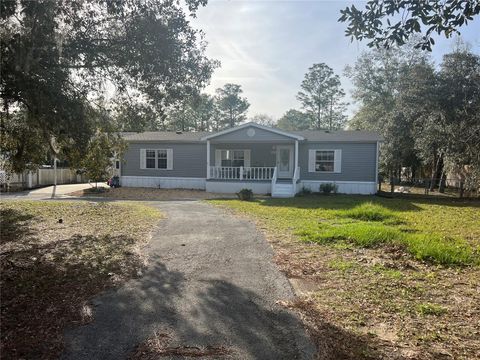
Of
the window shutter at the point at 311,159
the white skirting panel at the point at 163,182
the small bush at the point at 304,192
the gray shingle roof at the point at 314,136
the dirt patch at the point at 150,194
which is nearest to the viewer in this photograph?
the dirt patch at the point at 150,194

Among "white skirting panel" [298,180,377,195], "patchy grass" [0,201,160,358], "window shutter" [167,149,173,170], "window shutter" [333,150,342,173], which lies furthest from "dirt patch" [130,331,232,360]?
"window shutter" [167,149,173,170]

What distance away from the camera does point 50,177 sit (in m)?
23.7

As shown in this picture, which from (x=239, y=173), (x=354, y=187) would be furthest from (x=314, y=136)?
(x=239, y=173)

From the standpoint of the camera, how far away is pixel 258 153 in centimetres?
2258

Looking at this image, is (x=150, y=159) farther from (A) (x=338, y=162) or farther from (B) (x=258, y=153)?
(A) (x=338, y=162)

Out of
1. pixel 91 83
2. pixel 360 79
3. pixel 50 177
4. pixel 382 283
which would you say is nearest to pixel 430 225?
pixel 382 283

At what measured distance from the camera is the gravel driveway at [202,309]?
10.5ft

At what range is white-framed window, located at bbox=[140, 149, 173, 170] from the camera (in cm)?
2225

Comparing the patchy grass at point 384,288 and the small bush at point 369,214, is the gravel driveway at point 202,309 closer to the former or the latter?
the patchy grass at point 384,288

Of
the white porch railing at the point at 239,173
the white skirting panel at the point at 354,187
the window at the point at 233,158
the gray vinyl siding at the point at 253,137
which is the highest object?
the gray vinyl siding at the point at 253,137

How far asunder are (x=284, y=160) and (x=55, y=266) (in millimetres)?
17452

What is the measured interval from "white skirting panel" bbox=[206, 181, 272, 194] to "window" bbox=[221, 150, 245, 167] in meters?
2.84

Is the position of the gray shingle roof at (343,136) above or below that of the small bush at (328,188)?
above

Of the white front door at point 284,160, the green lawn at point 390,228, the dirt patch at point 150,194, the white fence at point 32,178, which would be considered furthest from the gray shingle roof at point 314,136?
the green lawn at point 390,228
